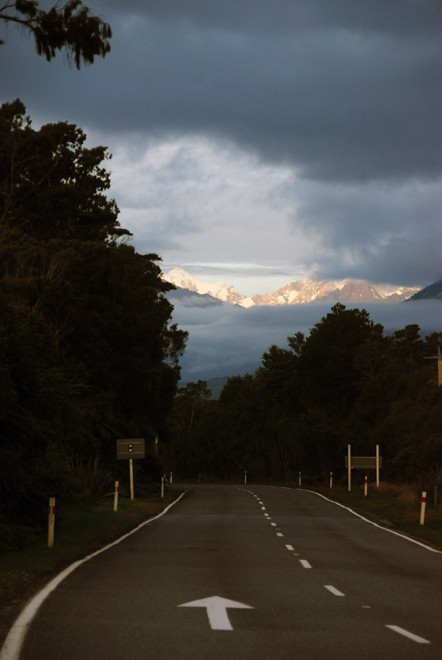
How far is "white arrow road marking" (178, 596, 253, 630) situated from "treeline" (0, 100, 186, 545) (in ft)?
37.8

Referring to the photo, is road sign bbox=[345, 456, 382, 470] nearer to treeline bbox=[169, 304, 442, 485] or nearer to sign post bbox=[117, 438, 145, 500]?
treeline bbox=[169, 304, 442, 485]

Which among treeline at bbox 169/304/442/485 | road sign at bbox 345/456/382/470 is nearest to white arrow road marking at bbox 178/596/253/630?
road sign at bbox 345/456/382/470

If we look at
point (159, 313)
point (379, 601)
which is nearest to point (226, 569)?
point (379, 601)

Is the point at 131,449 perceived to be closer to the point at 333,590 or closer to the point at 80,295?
the point at 80,295

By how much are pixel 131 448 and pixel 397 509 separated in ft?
42.6

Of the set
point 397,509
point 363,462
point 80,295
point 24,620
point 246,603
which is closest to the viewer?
point 24,620

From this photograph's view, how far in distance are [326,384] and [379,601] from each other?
112706mm

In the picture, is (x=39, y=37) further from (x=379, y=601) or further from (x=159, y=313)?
(x=159, y=313)

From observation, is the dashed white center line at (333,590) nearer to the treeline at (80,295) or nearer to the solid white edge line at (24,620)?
the solid white edge line at (24,620)

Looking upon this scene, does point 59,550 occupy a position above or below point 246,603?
below

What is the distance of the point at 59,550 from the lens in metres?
18.7

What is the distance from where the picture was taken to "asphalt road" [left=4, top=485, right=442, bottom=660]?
8.38 m

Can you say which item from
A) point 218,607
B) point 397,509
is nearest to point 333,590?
point 218,607

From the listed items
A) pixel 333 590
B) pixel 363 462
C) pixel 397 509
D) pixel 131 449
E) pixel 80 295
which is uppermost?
pixel 80 295
